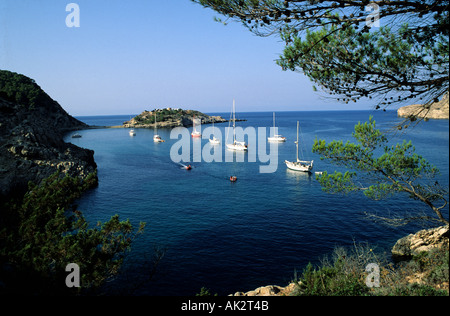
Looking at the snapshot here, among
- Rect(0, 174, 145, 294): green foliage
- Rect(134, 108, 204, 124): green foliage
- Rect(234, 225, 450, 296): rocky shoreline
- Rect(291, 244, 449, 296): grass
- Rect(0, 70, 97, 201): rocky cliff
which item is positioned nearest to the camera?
Rect(291, 244, 449, 296): grass

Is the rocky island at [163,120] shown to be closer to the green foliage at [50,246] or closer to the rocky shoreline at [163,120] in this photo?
the rocky shoreline at [163,120]

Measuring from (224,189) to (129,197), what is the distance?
11.5m

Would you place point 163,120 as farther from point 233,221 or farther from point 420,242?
point 420,242

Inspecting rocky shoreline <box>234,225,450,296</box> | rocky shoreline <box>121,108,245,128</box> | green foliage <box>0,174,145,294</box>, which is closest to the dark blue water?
rocky shoreline <box>234,225,450,296</box>

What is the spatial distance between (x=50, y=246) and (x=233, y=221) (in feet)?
58.0

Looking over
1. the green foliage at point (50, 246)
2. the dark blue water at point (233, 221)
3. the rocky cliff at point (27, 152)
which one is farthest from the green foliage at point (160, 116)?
the green foliage at point (50, 246)

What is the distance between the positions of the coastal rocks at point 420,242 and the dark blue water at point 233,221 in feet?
3.49

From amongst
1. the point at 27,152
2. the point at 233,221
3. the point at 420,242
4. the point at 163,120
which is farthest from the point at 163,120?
the point at 420,242

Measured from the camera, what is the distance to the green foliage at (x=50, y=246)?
9.13 m

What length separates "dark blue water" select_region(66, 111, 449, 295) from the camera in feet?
58.2

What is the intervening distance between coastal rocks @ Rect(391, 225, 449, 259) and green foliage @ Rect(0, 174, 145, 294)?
18.0m

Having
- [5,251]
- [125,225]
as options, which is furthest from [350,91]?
[5,251]

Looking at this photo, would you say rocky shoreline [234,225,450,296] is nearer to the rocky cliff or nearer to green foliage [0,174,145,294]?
green foliage [0,174,145,294]
